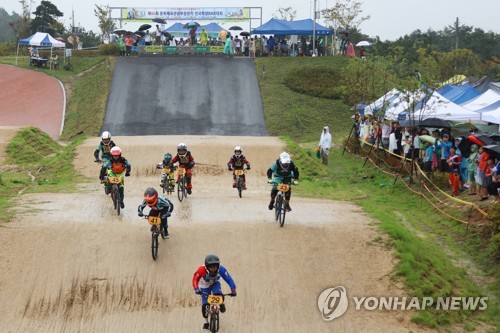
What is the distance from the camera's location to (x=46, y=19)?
82.1 meters

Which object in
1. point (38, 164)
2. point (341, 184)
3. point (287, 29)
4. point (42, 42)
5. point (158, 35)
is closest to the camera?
point (341, 184)

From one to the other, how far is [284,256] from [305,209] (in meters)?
4.97

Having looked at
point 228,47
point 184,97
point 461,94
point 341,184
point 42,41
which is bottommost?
point 341,184

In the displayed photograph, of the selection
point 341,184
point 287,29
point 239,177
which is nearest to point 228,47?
point 287,29

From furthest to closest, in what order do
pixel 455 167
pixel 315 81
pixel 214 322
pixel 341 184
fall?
pixel 315 81 < pixel 341 184 < pixel 455 167 < pixel 214 322

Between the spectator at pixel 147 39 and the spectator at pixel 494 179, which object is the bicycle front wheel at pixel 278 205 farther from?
the spectator at pixel 147 39

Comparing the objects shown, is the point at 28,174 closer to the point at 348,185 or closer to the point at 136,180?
the point at 136,180

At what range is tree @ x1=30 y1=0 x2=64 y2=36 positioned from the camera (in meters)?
80.2

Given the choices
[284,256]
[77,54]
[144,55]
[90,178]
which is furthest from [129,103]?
[284,256]

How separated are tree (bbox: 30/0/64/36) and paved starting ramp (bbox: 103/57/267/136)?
85.7 feet

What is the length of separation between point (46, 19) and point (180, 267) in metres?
72.5

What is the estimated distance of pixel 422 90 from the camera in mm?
27906

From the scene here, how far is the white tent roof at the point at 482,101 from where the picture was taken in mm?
29006

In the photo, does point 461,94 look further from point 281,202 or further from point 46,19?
point 46,19
